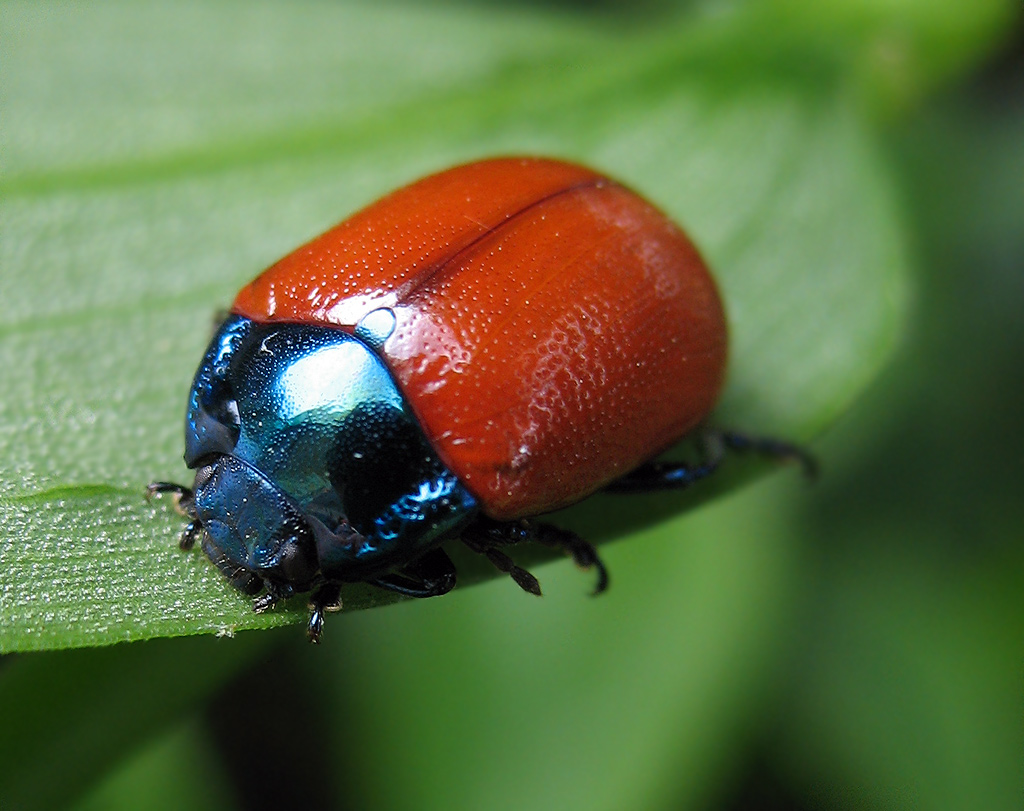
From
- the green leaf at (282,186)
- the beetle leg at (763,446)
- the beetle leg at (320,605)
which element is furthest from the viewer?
the beetle leg at (763,446)

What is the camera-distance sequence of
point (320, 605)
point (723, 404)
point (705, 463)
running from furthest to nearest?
1. point (723, 404)
2. point (705, 463)
3. point (320, 605)

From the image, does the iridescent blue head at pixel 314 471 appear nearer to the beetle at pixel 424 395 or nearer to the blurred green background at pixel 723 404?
the beetle at pixel 424 395

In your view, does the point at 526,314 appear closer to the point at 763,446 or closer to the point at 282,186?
the point at 763,446

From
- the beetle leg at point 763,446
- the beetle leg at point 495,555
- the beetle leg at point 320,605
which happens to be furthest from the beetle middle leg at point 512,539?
the beetle leg at point 763,446

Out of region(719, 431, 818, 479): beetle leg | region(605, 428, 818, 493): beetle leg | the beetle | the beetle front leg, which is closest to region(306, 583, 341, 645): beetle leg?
the beetle

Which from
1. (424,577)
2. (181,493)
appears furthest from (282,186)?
(424,577)

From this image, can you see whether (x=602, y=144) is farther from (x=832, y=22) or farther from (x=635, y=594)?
(x=635, y=594)

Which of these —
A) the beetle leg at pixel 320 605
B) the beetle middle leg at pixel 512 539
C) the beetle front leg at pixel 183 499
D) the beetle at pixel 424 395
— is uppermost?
the beetle at pixel 424 395

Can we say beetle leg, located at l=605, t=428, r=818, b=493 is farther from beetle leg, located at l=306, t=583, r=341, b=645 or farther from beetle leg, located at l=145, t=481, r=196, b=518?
beetle leg, located at l=145, t=481, r=196, b=518
